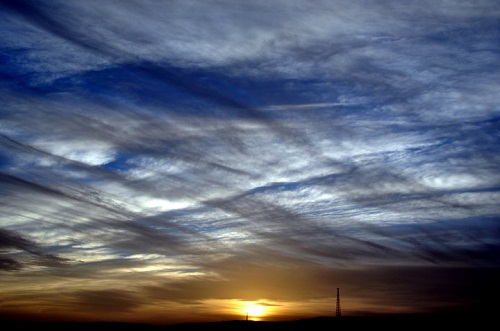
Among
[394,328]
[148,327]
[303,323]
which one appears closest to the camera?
[394,328]

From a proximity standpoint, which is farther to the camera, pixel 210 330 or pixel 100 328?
pixel 100 328

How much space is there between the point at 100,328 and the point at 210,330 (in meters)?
46.9

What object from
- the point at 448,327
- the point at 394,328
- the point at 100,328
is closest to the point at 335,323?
the point at 394,328

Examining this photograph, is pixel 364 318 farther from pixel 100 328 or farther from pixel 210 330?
pixel 100 328

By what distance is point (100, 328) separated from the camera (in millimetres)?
141125

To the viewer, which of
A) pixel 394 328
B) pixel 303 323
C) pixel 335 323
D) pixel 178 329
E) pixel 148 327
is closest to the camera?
pixel 394 328

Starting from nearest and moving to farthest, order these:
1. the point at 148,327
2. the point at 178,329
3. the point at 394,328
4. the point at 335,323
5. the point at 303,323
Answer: the point at 394,328, the point at 335,323, the point at 303,323, the point at 178,329, the point at 148,327

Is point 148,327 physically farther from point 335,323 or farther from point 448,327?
point 448,327

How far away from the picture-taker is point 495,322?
10369 cm

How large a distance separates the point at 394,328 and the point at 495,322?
26383 mm

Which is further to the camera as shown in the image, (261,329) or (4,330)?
(4,330)

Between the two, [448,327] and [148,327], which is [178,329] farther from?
[448,327]

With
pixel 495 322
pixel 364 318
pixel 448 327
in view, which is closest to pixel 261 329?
pixel 364 318

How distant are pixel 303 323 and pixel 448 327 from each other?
34.7 m
